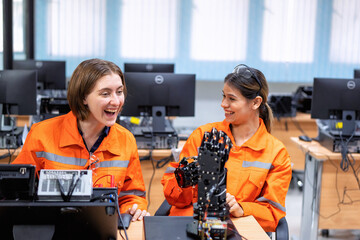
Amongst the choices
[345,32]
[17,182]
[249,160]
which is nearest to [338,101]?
[249,160]

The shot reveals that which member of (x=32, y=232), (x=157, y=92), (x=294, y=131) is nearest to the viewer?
(x=32, y=232)

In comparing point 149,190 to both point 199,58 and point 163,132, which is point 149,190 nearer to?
point 163,132

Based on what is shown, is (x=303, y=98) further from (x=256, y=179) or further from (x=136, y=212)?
(x=136, y=212)

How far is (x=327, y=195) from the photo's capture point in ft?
10.1

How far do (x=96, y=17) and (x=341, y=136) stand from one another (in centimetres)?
340

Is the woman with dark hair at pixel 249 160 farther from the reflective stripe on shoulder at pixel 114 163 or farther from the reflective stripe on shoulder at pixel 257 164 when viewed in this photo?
Result: the reflective stripe on shoulder at pixel 114 163

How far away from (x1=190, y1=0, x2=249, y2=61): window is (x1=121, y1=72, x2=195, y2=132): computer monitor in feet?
7.98

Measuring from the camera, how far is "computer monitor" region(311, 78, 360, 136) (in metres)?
3.03

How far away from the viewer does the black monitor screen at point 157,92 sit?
297 centimetres

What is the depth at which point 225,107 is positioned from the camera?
6.79 ft

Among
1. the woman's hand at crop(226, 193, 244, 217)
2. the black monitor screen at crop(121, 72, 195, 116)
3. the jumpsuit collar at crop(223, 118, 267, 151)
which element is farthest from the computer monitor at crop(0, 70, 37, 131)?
the woman's hand at crop(226, 193, 244, 217)

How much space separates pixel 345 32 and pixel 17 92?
4179 mm

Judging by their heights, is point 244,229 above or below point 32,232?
below

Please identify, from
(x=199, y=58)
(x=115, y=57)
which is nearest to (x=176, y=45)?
(x=199, y=58)
